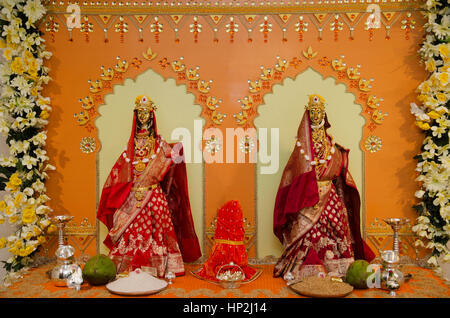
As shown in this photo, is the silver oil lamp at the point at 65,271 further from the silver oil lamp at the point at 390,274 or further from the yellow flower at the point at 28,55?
the silver oil lamp at the point at 390,274

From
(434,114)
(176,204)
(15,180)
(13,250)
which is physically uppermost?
(434,114)

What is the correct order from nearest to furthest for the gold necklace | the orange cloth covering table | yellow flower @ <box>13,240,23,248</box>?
the orange cloth covering table → the gold necklace → yellow flower @ <box>13,240,23,248</box>

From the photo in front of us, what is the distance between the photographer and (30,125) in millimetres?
4117

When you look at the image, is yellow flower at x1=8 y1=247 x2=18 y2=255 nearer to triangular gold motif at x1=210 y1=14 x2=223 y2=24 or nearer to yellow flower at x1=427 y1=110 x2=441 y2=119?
triangular gold motif at x1=210 y1=14 x2=223 y2=24

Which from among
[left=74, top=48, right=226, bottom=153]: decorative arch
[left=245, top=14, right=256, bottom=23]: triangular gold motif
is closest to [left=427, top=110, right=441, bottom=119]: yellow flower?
[left=245, top=14, right=256, bottom=23]: triangular gold motif

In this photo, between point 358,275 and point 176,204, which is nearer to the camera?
point 358,275

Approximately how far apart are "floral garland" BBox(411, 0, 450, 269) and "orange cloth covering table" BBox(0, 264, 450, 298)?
1.70ft

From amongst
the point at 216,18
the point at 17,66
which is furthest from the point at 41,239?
the point at 216,18

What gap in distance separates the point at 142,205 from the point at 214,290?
41.1 inches

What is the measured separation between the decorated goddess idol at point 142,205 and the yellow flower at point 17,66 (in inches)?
51.0

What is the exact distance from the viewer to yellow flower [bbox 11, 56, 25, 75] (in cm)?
403

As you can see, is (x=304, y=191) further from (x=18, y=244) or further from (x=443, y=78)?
(x=18, y=244)

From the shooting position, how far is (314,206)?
12.2ft

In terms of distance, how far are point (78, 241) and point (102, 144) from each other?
1.10 metres
